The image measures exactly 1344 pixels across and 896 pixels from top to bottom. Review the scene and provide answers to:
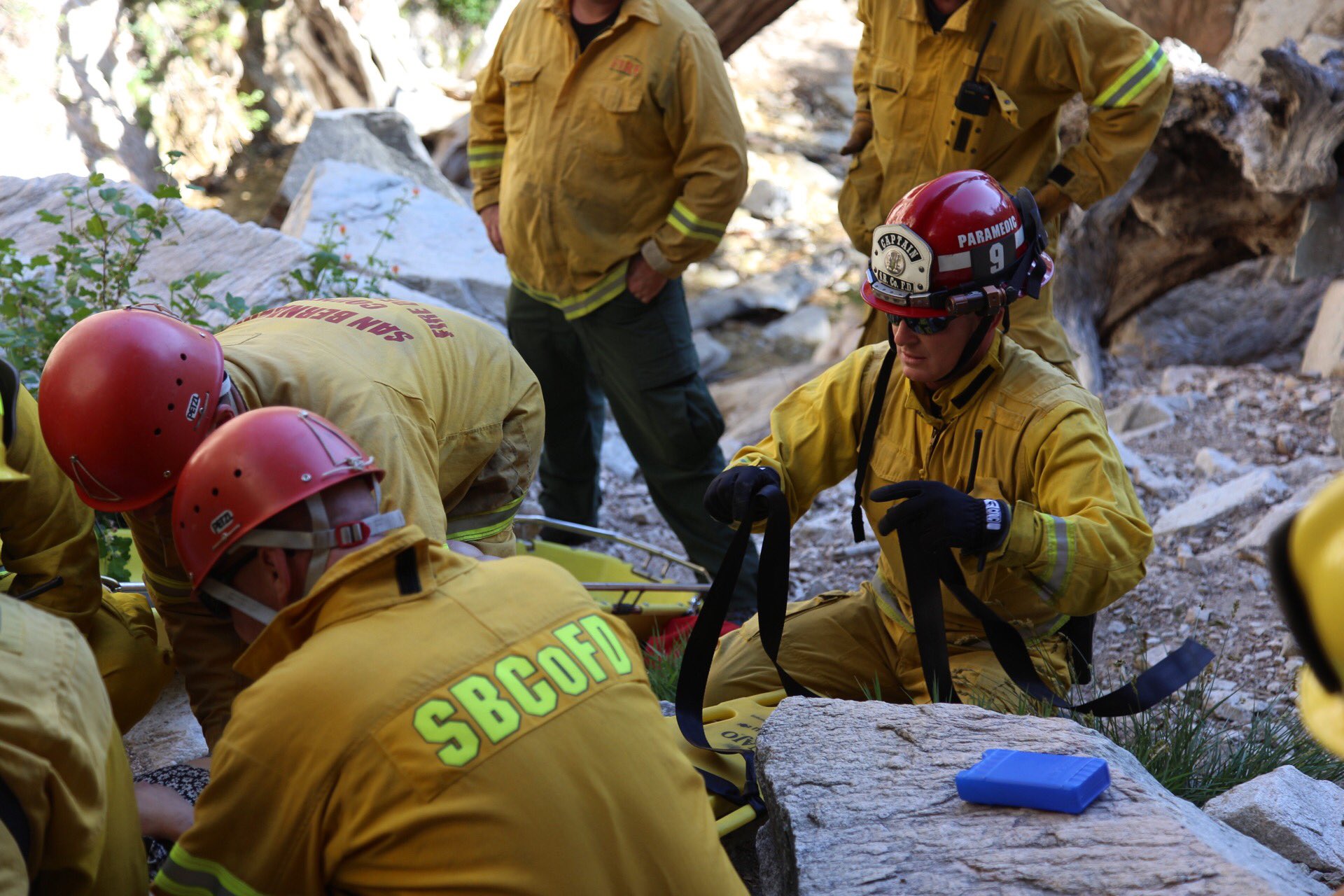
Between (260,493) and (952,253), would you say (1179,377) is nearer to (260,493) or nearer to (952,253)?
(952,253)

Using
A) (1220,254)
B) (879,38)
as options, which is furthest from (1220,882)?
(1220,254)

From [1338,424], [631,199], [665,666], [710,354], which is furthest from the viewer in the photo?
[710,354]

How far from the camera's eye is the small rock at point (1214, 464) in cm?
490

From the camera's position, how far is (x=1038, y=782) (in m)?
1.99

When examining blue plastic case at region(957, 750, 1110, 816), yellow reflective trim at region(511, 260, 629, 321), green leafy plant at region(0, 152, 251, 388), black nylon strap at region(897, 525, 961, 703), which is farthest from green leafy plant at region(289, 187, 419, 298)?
blue plastic case at region(957, 750, 1110, 816)

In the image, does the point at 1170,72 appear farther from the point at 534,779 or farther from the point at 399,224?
the point at 399,224

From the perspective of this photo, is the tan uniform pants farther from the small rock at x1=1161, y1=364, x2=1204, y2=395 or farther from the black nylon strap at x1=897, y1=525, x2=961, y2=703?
the small rock at x1=1161, y1=364, x2=1204, y2=395

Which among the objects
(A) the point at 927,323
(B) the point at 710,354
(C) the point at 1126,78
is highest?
(C) the point at 1126,78

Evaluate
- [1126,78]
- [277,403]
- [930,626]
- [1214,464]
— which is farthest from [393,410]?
A: [1214,464]

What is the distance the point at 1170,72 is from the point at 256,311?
9.79 ft

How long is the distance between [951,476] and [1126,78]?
1805 millimetres

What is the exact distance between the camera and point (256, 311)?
3352mm

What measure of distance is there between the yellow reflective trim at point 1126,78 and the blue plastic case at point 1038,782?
2467 millimetres

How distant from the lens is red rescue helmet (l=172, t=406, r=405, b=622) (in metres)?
1.79
